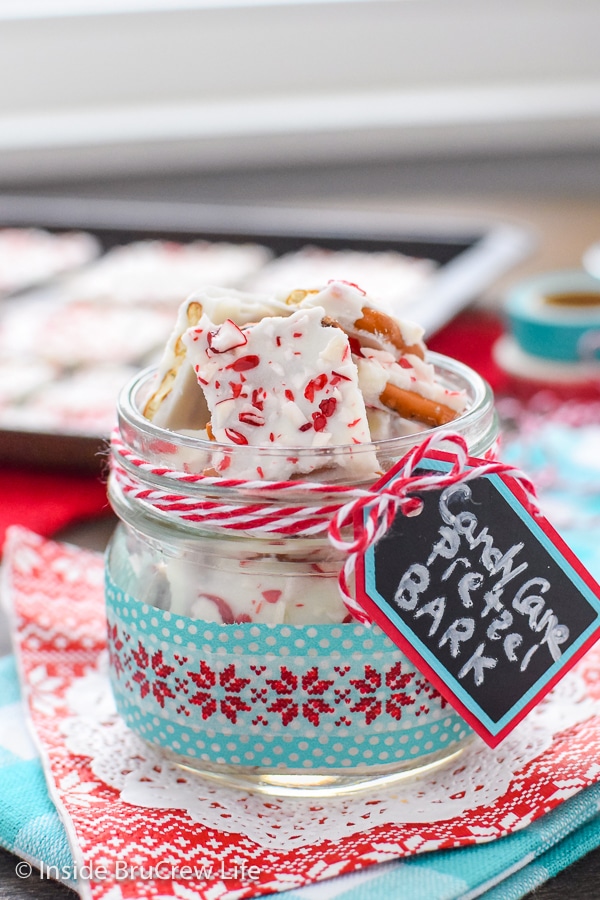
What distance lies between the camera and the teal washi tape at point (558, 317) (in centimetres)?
128

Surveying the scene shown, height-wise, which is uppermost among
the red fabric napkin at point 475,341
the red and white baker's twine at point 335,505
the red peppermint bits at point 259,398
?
the red peppermint bits at point 259,398

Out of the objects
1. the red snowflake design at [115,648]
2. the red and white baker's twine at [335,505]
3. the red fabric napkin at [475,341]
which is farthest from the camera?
the red fabric napkin at [475,341]

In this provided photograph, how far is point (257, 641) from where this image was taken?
0.57 meters

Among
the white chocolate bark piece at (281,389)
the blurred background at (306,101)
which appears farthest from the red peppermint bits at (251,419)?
the blurred background at (306,101)

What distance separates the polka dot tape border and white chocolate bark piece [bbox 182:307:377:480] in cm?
9

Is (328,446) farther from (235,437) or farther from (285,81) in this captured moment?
(285,81)

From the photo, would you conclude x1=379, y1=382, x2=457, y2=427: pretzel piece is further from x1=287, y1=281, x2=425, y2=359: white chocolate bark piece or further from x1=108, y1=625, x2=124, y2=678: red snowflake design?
x1=108, y1=625, x2=124, y2=678: red snowflake design

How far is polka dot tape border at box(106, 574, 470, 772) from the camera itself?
57cm

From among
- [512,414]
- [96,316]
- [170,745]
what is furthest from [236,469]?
[96,316]

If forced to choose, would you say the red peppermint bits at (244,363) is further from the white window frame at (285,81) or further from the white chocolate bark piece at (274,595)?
the white window frame at (285,81)

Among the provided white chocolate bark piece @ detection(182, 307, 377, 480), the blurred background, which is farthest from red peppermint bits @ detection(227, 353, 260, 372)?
the blurred background

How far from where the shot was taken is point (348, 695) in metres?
0.58

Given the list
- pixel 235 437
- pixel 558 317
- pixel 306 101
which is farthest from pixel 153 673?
pixel 306 101

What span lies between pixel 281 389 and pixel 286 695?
0.52 ft
